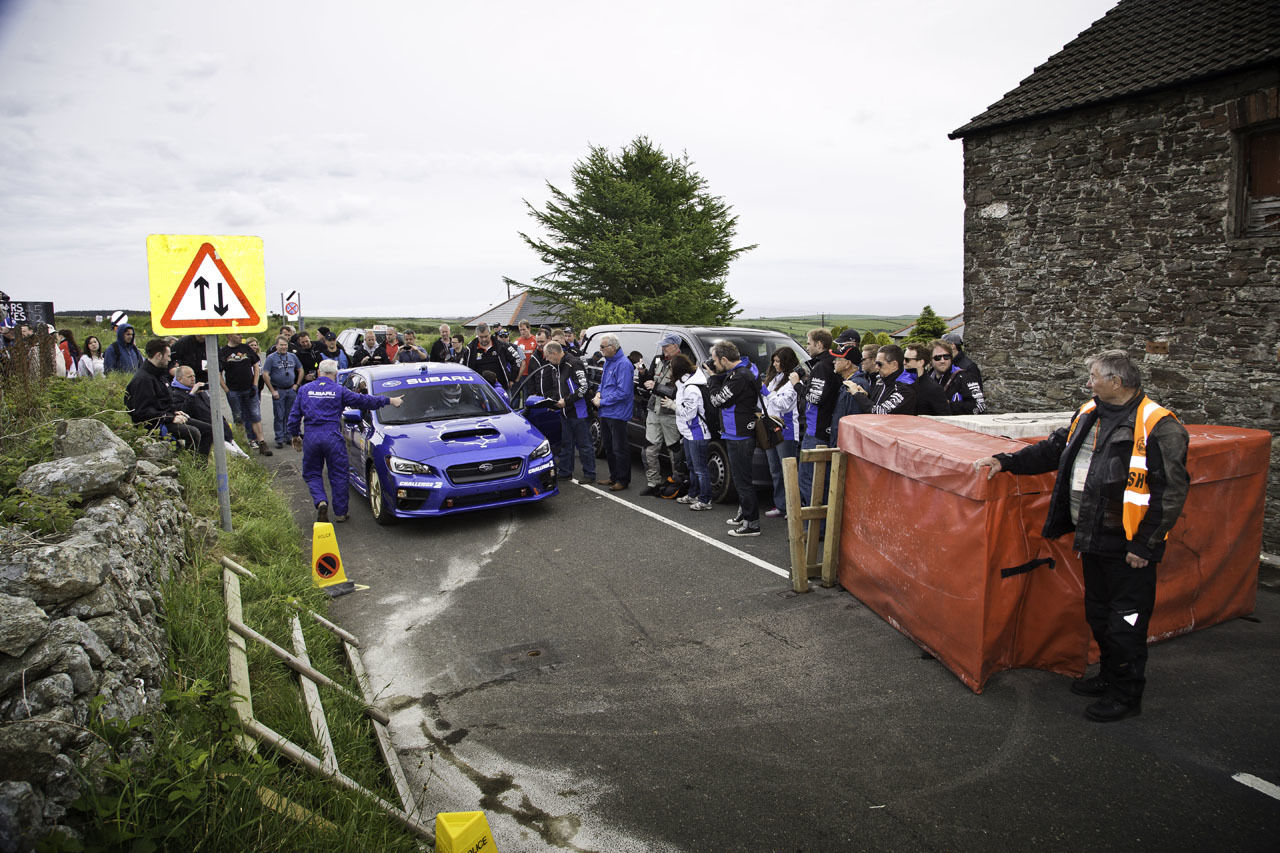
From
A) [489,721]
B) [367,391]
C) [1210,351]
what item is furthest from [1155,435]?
[367,391]

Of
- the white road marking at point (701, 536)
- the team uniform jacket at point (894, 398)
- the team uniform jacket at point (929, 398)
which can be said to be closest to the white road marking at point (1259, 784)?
the white road marking at point (701, 536)

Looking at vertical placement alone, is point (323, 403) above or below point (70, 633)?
above

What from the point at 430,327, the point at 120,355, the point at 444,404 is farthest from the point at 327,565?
the point at 430,327

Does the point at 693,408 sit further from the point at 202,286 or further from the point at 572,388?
the point at 202,286

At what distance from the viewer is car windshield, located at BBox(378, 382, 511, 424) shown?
893 centimetres

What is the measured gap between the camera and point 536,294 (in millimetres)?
44250

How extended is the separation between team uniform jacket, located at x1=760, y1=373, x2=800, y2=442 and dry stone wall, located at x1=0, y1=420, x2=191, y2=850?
5.44 meters

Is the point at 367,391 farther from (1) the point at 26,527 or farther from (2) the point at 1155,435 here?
(2) the point at 1155,435

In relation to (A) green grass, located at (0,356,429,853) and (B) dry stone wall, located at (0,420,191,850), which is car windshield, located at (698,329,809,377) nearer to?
(A) green grass, located at (0,356,429,853)

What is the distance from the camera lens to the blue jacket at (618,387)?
31.4 ft

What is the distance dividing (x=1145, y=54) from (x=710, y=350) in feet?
19.3

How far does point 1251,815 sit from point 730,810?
225cm

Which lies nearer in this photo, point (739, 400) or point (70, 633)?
point (70, 633)

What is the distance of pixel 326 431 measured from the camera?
834 centimetres
